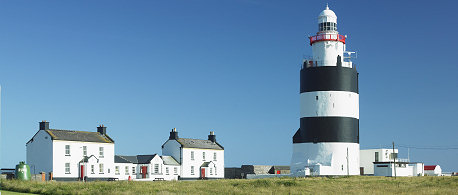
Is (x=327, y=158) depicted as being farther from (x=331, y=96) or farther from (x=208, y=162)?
(x=208, y=162)

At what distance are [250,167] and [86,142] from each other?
69.1 feet

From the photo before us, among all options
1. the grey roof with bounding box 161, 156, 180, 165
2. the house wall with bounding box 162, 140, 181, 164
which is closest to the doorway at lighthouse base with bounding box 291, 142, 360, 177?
the grey roof with bounding box 161, 156, 180, 165

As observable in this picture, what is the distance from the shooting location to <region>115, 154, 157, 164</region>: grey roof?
61169 millimetres

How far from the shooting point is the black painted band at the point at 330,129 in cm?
5447

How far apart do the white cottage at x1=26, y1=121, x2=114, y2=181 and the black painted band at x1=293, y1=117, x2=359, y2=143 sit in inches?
777

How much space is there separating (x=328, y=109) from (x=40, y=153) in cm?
2658

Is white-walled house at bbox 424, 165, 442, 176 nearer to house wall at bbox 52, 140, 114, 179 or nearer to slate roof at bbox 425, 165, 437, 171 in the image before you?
slate roof at bbox 425, 165, 437, 171

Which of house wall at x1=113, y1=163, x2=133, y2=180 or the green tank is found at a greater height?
the green tank

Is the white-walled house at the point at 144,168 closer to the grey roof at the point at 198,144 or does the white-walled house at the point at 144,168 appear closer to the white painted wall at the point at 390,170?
the grey roof at the point at 198,144

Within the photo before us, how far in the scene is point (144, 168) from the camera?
202 feet

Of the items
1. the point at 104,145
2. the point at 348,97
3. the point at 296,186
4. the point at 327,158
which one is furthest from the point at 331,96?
the point at 104,145

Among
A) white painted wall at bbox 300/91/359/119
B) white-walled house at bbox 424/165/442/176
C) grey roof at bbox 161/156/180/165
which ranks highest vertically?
white painted wall at bbox 300/91/359/119

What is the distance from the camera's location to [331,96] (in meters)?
54.2

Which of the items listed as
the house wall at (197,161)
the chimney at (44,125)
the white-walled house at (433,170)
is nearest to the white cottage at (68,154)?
the chimney at (44,125)
